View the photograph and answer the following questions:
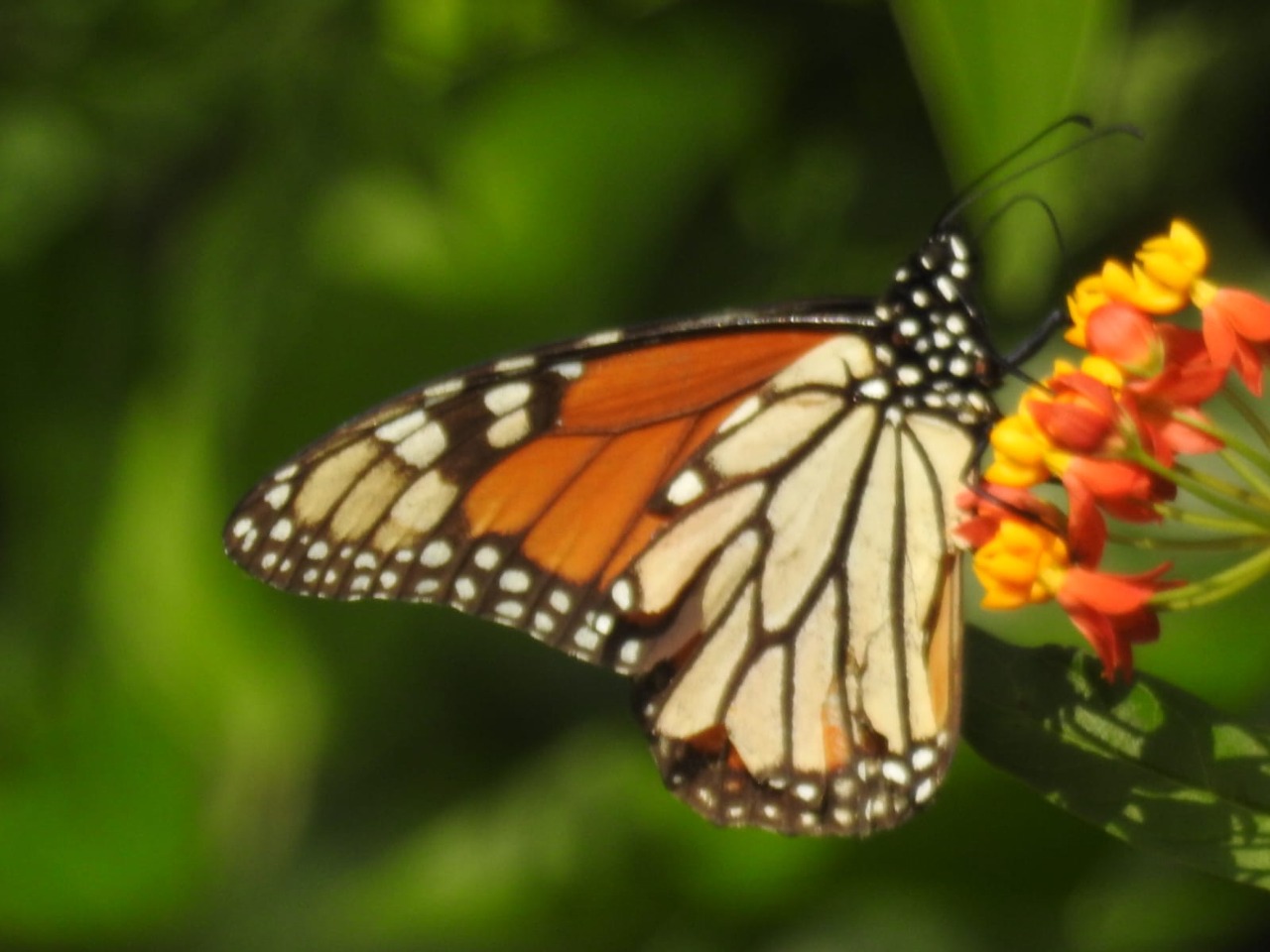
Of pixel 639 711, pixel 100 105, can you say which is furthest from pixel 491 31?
pixel 639 711

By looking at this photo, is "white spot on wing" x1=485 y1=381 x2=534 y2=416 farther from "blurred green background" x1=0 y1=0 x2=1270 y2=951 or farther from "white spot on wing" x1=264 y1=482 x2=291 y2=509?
"blurred green background" x1=0 y1=0 x2=1270 y2=951

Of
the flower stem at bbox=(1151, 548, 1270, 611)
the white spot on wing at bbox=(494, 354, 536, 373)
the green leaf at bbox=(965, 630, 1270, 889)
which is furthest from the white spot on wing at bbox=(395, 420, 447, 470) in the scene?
the flower stem at bbox=(1151, 548, 1270, 611)

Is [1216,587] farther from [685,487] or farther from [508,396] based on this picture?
[508,396]

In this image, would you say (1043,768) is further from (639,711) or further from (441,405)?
(441,405)

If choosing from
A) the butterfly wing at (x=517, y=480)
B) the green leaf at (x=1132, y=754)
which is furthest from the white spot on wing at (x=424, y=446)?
the green leaf at (x=1132, y=754)

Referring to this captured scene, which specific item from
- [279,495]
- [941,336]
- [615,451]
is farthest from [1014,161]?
[279,495]

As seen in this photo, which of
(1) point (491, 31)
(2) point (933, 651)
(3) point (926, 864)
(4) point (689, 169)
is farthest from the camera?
(4) point (689, 169)

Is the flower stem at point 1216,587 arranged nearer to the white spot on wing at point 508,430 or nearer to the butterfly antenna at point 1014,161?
the butterfly antenna at point 1014,161
